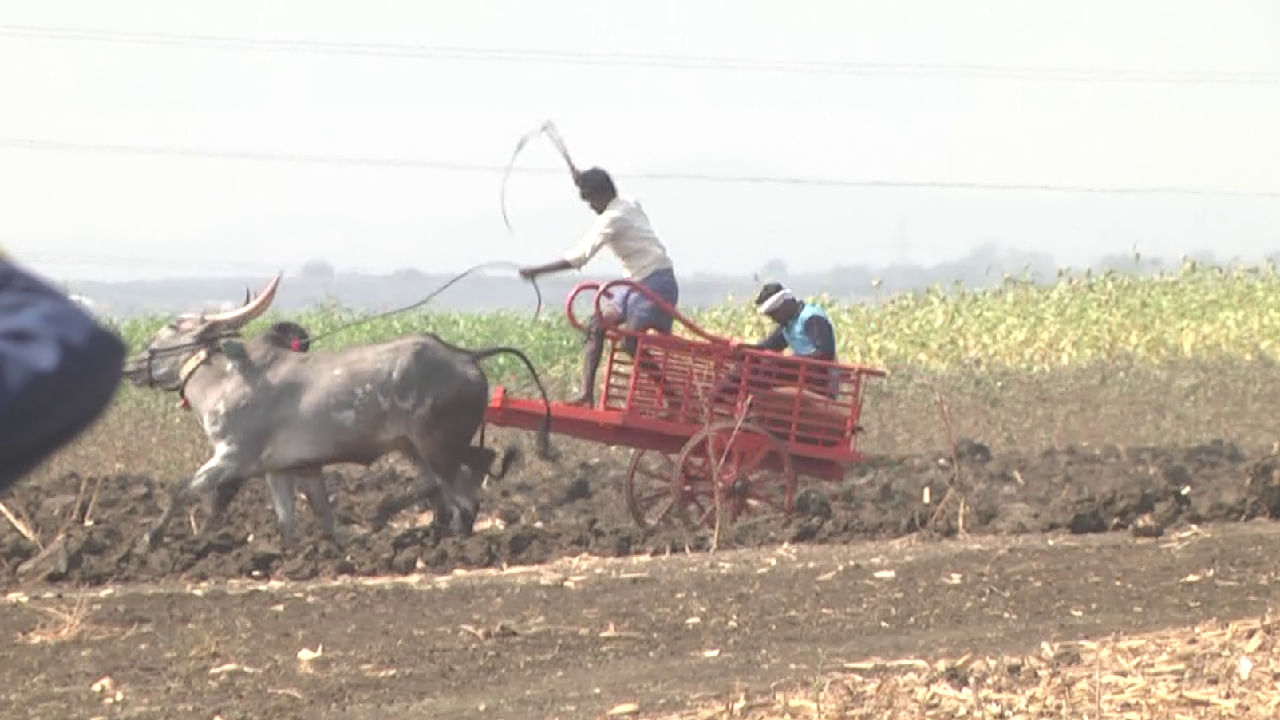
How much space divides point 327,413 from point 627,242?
6.79ft

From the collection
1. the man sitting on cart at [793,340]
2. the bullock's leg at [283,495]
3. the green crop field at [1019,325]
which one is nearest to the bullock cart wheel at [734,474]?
the man sitting on cart at [793,340]

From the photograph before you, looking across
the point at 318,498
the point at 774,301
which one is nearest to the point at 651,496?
the point at 774,301

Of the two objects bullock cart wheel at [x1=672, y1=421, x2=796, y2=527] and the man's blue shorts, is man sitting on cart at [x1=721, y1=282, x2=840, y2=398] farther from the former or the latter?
the man's blue shorts

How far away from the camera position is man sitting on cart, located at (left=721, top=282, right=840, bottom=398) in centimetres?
1408

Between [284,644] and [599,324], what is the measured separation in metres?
4.73

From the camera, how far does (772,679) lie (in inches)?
323

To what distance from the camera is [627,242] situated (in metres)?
13.9

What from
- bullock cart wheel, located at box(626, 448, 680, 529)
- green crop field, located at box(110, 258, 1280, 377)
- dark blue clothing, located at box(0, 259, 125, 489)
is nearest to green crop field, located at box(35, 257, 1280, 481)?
green crop field, located at box(110, 258, 1280, 377)

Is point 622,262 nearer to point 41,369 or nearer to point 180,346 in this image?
point 180,346

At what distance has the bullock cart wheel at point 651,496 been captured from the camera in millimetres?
14266

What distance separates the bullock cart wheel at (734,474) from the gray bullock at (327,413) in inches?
35.9

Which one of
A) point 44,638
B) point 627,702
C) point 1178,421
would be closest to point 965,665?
point 627,702

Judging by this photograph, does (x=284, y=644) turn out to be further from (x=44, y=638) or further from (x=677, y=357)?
(x=677, y=357)

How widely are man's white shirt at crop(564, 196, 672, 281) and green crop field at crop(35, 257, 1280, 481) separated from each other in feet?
23.4
